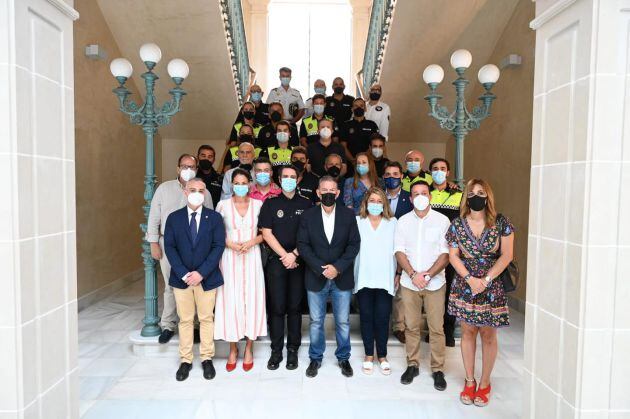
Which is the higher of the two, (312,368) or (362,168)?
(362,168)

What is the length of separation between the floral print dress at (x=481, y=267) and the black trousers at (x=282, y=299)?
57.8 inches

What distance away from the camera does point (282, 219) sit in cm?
409

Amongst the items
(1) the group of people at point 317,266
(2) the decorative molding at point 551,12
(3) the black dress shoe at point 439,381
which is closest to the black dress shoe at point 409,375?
(1) the group of people at point 317,266

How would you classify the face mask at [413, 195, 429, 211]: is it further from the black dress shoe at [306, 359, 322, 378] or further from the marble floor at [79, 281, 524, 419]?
the black dress shoe at [306, 359, 322, 378]

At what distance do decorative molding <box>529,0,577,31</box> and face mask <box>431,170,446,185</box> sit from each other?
2085mm

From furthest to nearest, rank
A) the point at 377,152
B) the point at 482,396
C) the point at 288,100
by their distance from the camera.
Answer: the point at 288,100
the point at 377,152
the point at 482,396

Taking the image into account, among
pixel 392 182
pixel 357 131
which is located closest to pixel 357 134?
pixel 357 131

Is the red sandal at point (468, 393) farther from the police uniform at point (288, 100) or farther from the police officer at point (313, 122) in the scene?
the police uniform at point (288, 100)

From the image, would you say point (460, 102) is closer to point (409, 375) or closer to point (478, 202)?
point (478, 202)

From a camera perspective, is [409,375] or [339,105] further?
[339,105]

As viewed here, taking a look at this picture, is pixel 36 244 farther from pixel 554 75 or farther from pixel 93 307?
pixel 93 307

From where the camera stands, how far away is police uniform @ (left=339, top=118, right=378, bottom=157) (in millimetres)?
6199

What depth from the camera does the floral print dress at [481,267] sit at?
130 inches

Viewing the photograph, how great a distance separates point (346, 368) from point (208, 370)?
4.03 ft
